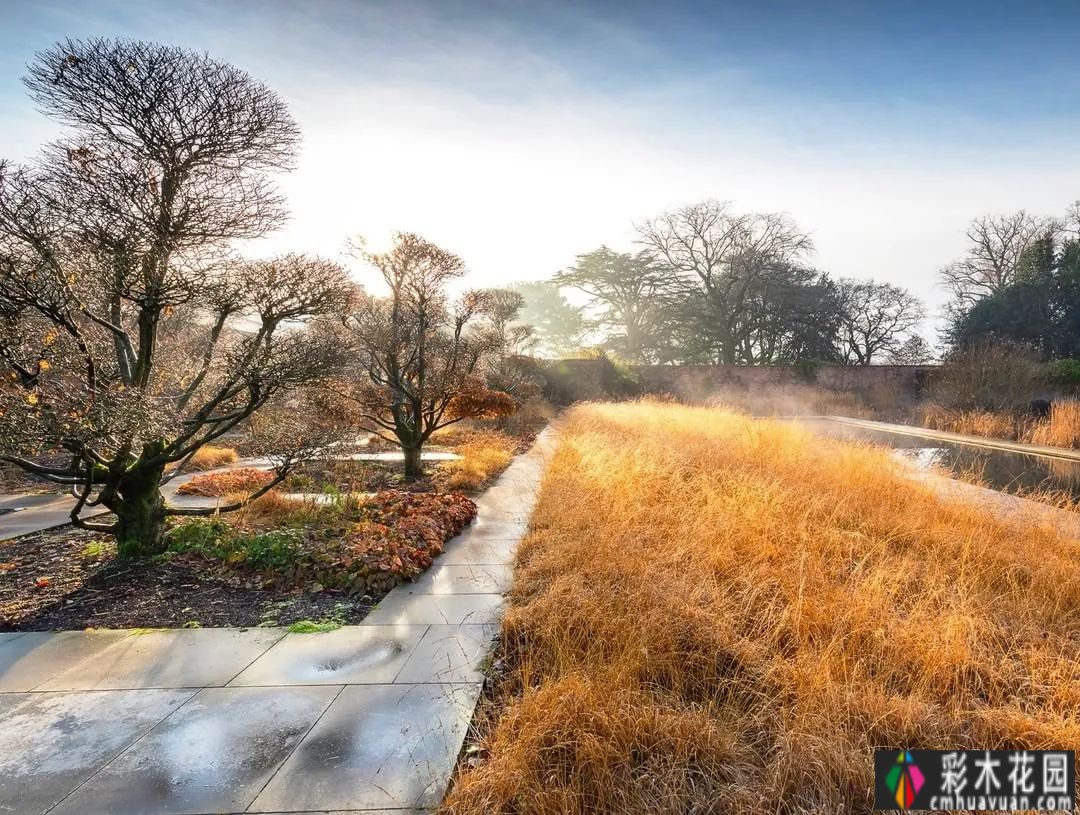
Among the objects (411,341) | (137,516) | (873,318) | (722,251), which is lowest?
(137,516)

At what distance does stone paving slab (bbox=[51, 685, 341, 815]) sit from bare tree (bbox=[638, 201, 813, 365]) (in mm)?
27768

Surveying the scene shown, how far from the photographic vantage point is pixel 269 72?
407cm

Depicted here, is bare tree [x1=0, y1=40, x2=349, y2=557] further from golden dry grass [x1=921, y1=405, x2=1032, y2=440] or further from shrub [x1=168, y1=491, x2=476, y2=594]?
golden dry grass [x1=921, y1=405, x2=1032, y2=440]

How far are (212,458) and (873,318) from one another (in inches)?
1163

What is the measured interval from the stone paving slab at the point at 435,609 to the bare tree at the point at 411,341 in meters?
4.15

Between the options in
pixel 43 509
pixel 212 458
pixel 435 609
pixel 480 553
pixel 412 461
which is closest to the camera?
pixel 435 609

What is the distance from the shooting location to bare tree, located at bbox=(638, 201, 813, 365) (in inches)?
1044

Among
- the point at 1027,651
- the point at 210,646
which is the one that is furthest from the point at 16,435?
the point at 1027,651

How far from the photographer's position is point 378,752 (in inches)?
72.5

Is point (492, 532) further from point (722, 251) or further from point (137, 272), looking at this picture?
point (722, 251)

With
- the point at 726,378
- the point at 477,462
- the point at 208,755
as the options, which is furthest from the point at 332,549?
the point at 726,378

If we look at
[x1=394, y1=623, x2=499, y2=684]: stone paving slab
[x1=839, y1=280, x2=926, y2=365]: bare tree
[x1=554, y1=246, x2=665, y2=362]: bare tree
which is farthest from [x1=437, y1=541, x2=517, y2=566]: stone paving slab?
[x1=839, y1=280, x2=926, y2=365]: bare tree

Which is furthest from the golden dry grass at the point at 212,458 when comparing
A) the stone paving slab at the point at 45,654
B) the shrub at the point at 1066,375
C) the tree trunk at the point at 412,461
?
the shrub at the point at 1066,375

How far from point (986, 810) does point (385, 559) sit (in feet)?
10.4
